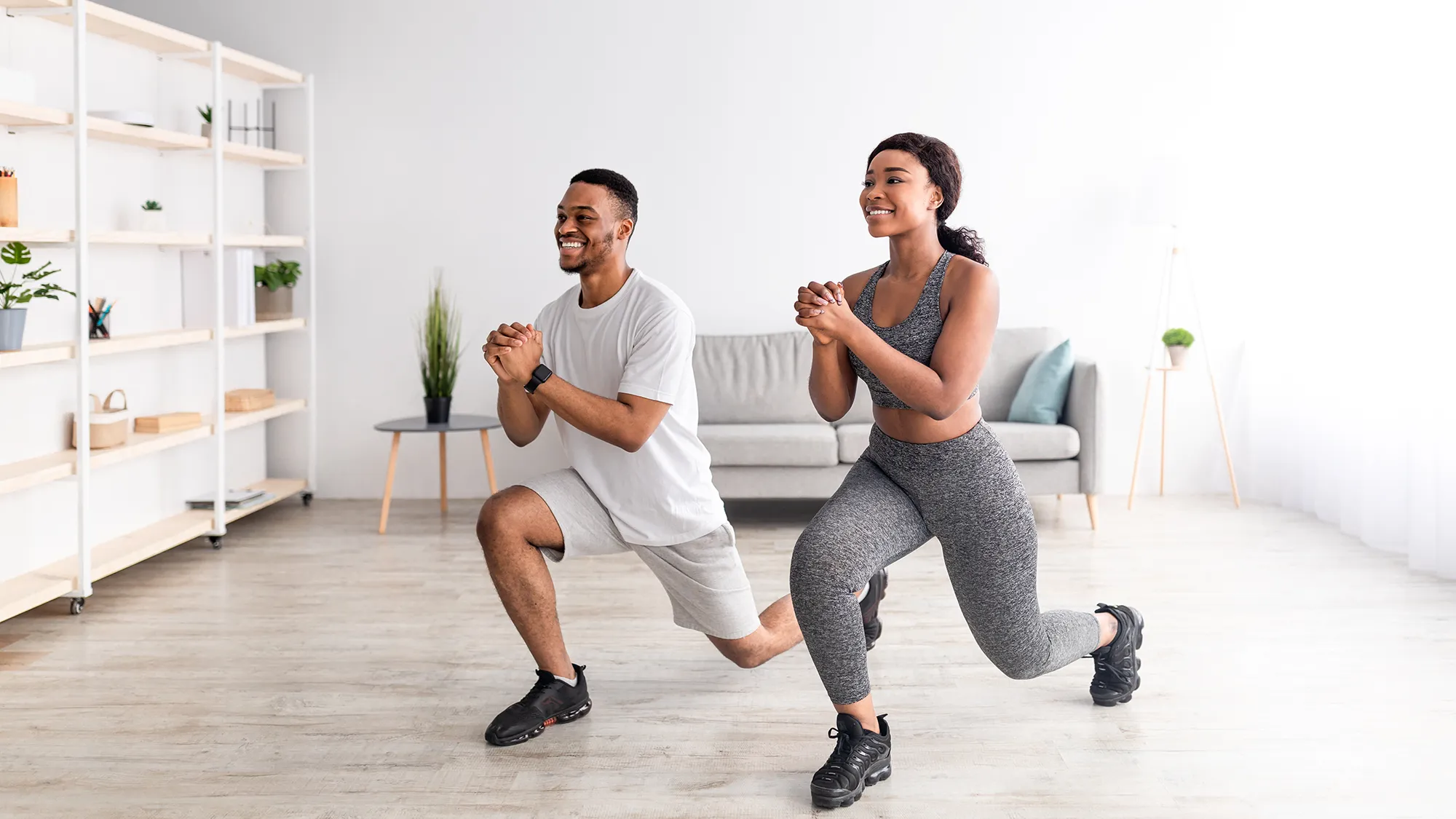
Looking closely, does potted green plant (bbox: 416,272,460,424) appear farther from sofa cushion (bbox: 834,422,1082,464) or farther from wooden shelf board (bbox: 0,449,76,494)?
sofa cushion (bbox: 834,422,1082,464)

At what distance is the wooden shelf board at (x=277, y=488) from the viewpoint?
4.92 metres

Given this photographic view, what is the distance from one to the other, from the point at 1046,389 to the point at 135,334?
344 cm

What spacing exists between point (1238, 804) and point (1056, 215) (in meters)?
3.72

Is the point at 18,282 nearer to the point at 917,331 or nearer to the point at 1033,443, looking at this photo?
the point at 917,331

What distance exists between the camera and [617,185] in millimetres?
2725

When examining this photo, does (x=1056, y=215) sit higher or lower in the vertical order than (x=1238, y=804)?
higher

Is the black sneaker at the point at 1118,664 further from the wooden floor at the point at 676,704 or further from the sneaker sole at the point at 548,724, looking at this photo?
the sneaker sole at the point at 548,724

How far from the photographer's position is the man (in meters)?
2.62

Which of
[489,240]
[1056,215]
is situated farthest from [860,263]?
[489,240]

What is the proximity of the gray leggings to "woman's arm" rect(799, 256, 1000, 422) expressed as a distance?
0.15 meters

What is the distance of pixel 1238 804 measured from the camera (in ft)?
7.47

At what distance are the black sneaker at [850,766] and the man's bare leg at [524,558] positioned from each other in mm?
686

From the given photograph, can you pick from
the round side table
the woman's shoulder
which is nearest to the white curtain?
the woman's shoulder

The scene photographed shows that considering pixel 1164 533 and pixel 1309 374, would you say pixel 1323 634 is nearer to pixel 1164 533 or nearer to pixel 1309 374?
pixel 1164 533
